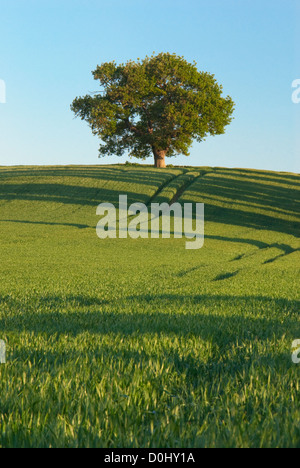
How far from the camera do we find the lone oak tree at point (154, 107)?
234 ft

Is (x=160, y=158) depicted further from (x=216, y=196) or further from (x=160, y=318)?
(x=160, y=318)

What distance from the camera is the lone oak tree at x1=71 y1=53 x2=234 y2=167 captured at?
234 feet

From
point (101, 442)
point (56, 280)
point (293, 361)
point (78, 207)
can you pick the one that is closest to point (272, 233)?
point (78, 207)

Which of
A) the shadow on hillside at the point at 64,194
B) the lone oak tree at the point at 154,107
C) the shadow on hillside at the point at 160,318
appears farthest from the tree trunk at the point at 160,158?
the shadow on hillside at the point at 160,318

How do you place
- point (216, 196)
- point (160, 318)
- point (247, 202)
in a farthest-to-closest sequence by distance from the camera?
point (216, 196)
point (247, 202)
point (160, 318)

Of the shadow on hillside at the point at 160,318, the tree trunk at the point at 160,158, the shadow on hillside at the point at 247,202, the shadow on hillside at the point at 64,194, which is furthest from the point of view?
the tree trunk at the point at 160,158

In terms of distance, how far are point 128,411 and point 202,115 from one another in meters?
75.9

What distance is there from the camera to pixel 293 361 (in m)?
5.59

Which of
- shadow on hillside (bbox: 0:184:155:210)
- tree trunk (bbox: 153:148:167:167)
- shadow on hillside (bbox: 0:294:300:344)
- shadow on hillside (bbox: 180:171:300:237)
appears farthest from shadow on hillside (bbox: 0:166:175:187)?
shadow on hillside (bbox: 0:294:300:344)

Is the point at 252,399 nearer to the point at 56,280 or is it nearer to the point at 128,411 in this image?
the point at 128,411

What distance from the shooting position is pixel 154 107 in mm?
72250

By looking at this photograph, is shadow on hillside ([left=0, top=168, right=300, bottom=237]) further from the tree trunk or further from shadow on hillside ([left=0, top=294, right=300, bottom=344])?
shadow on hillside ([left=0, top=294, right=300, bottom=344])

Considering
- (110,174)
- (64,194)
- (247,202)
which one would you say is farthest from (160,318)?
(110,174)

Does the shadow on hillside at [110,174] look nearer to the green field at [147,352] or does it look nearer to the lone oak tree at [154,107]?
the lone oak tree at [154,107]
